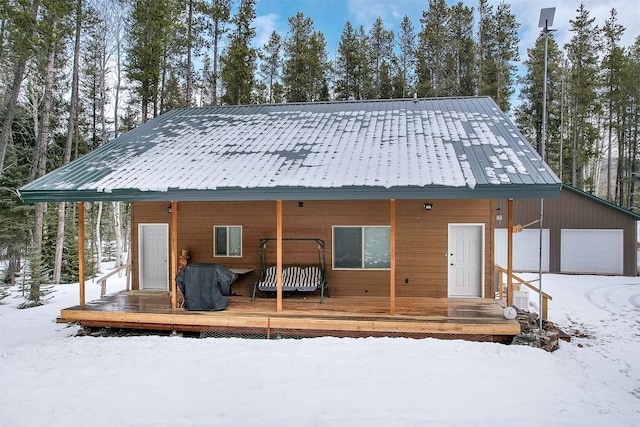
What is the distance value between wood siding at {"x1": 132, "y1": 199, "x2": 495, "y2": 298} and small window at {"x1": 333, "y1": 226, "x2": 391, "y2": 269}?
5.0 inches

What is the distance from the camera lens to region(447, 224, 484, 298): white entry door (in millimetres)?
8180

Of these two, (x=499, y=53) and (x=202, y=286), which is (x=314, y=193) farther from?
(x=499, y=53)

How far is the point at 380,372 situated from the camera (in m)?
4.96

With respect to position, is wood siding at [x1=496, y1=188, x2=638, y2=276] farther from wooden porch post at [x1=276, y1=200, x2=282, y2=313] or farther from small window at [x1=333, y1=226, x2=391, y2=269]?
wooden porch post at [x1=276, y1=200, x2=282, y2=313]

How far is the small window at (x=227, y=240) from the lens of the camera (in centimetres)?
870

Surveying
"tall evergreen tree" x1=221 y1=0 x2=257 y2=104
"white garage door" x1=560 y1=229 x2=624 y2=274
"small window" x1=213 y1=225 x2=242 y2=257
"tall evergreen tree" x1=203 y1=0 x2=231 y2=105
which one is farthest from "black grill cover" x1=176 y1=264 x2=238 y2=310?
"white garage door" x1=560 y1=229 x2=624 y2=274

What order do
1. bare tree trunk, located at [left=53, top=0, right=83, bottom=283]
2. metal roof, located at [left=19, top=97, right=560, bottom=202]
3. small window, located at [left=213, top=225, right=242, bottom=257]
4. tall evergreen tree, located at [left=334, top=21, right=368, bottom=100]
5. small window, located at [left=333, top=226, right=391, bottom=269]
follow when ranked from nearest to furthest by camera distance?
metal roof, located at [left=19, top=97, right=560, bottom=202]
small window, located at [left=333, top=226, right=391, bottom=269]
small window, located at [left=213, top=225, right=242, bottom=257]
bare tree trunk, located at [left=53, top=0, right=83, bottom=283]
tall evergreen tree, located at [left=334, top=21, right=368, bottom=100]

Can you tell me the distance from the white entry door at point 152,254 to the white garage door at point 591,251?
14.1 m

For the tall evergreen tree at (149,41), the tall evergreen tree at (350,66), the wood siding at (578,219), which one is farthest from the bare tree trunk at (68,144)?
the wood siding at (578,219)

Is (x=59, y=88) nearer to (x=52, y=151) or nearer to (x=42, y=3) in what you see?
(x=52, y=151)

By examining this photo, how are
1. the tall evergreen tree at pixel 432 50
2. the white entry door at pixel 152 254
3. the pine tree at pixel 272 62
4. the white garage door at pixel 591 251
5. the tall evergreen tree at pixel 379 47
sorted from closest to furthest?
the white entry door at pixel 152 254, the white garage door at pixel 591 251, the tall evergreen tree at pixel 432 50, the pine tree at pixel 272 62, the tall evergreen tree at pixel 379 47

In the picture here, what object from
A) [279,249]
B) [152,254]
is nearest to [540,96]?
[279,249]

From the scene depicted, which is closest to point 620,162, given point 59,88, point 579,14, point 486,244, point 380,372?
point 579,14

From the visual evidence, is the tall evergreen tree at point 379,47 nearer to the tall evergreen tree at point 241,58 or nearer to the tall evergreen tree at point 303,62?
the tall evergreen tree at point 303,62
